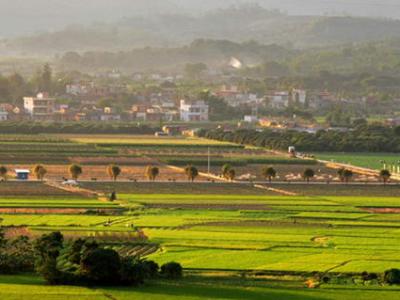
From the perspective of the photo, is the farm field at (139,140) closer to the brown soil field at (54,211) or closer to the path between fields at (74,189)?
the path between fields at (74,189)

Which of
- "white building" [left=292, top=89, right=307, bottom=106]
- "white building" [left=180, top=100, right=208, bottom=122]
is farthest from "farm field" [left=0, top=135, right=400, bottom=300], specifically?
"white building" [left=292, top=89, right=307, bottom=106]

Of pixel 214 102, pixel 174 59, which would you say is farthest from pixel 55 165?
pixel 174 59

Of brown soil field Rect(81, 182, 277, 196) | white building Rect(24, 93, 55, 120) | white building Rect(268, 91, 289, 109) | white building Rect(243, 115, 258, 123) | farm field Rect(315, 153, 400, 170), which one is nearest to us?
brown soil field Rect(81, 182, 277, 196)

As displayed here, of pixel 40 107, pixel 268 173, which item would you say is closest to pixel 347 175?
pixel 268 173

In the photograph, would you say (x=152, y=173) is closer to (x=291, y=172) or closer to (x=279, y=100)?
(x=291, y=172)

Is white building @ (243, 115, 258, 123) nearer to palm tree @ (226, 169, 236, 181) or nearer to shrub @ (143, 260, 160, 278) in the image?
palm tree @ (226, 169, 236, 181)

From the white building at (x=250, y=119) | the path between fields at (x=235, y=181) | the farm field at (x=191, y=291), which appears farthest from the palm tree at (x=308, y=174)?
the white building at (x=250, y=119)
